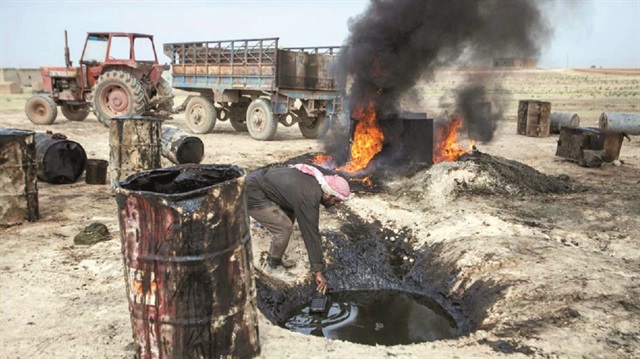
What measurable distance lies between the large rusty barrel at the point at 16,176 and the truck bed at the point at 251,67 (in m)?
7.30

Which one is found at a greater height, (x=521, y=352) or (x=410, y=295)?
(x=521, y=352)

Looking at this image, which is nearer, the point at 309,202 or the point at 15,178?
the point at 309,202

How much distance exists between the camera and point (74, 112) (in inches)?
627

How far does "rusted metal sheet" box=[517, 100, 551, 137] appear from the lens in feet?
48.8

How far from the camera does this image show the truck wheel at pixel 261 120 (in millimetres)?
13266

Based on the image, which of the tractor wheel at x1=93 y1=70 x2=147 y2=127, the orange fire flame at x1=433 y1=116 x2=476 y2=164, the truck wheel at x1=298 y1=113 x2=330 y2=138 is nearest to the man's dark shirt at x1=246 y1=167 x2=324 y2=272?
the orange fire flame at x1=433 y1=116 x2=476 y2=164

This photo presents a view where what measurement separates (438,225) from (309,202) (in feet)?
8.54

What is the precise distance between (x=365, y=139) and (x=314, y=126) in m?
5.65

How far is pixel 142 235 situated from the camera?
2619mm

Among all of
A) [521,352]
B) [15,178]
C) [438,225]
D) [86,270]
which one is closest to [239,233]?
[521,352]

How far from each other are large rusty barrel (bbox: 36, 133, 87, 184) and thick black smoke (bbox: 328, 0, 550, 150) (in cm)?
530

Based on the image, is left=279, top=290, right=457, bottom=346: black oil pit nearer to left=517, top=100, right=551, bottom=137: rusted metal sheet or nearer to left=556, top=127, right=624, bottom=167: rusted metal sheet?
left=556, top=127, right=624, bottom=167: rusted metal sheet

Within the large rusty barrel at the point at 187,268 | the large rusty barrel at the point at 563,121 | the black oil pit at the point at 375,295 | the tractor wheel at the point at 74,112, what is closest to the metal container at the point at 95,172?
the black oil pit at the point at 375,295

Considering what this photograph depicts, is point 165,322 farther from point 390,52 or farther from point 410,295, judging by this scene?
point 390,52
